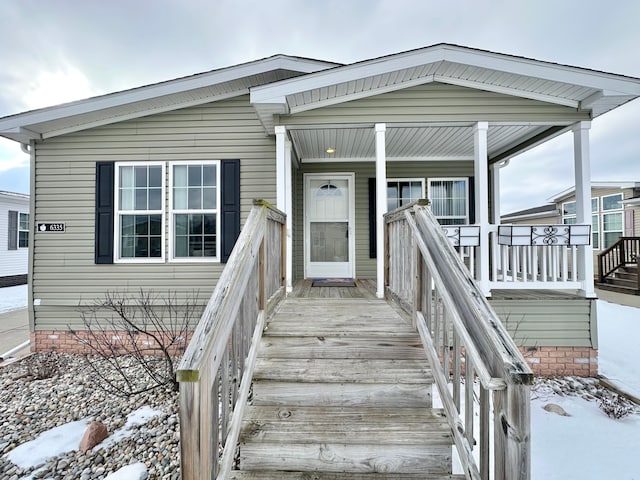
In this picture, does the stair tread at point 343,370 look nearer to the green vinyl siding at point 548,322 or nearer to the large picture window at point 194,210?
the green vinyl siding at point 548,322

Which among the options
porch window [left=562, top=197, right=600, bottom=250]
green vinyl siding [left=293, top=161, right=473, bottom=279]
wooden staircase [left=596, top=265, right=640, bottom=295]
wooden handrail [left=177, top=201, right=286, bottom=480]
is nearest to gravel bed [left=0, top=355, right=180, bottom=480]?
wooden handrail [left=177, top=201, right=286, bottom=480]

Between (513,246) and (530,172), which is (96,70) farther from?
(530,172)

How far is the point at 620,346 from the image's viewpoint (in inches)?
200

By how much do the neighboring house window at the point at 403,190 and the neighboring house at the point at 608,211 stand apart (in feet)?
23.1

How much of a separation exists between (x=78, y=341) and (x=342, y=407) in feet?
16.2

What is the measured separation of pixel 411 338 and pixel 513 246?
2652mm

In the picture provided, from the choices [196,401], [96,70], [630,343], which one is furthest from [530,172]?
[196,401]

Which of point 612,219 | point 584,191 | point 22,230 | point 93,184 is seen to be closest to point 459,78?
point 584,191

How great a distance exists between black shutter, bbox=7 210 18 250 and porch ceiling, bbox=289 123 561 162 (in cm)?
1181

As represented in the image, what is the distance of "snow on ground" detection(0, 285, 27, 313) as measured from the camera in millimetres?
7818

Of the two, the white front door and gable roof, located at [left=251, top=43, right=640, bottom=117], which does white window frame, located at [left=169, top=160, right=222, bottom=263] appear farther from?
the white front door

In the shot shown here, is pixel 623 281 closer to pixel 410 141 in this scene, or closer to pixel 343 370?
pixel 410 141

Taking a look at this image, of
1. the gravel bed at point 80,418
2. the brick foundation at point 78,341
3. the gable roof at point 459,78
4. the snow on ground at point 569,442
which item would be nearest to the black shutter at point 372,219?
the gable roof at point 459,78

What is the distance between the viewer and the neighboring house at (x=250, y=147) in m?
3.94
